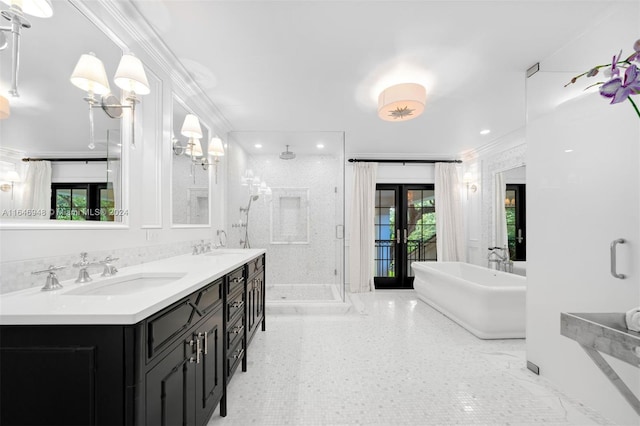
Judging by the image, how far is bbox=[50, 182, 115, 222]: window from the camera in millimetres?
1302

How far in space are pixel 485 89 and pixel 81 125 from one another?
3.21 m

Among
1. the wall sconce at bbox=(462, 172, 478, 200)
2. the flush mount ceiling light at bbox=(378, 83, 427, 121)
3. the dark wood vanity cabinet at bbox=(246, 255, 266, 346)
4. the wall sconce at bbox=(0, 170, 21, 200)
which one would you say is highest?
the flush mount ceiling light at bbox=(378, 83, 427, 121)

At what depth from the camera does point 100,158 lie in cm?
154

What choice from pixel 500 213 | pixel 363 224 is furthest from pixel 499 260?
pixel 363 224

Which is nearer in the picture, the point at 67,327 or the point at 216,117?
the point at 67,327

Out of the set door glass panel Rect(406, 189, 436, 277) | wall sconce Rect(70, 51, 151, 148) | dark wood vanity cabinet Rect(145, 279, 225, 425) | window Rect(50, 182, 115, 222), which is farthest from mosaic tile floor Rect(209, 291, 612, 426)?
door glass panel Rect(406, 189, 436, 277)

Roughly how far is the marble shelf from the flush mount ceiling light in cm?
194

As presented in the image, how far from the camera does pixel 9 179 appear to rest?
42.6 inches

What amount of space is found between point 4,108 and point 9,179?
0.90ft

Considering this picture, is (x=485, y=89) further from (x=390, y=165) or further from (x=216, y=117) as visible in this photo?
(x=216, y=117)

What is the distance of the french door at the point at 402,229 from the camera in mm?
5230

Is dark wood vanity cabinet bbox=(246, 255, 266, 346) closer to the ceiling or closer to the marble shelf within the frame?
the ceiling

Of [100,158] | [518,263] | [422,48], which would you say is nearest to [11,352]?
[100,158]

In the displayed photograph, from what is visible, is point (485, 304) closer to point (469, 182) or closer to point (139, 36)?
point (469, 182)
